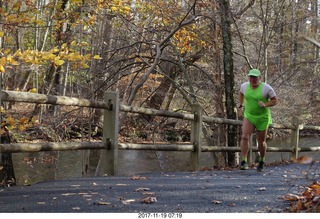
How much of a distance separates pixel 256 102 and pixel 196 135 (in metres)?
1.40

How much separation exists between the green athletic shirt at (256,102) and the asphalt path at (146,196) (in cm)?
151

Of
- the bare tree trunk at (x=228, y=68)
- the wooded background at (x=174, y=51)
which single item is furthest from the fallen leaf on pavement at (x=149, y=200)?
the bare tree trunk at (x=228, y=68)

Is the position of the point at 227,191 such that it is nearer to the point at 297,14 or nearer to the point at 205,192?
the point at 205,192

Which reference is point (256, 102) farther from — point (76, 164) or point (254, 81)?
point (76, 164)

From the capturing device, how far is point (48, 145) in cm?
511

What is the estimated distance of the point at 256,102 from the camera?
695 cm

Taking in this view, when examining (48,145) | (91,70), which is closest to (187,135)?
(91,70)

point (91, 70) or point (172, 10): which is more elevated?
point (172, 10)

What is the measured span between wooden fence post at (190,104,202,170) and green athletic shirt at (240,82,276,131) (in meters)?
1.07

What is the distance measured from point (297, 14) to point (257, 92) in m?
7.29

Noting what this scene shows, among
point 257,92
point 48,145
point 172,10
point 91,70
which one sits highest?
point 172,10

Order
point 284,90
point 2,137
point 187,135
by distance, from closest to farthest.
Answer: point 2,137 → point 284,90 → point 187,135

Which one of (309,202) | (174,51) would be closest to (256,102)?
(309,202)

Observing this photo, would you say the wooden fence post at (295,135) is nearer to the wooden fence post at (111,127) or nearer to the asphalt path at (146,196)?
the asphalt path at (146,196)
